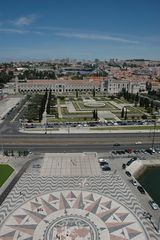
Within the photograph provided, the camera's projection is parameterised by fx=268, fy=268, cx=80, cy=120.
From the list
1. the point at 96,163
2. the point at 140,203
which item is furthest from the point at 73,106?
the point at 140,203

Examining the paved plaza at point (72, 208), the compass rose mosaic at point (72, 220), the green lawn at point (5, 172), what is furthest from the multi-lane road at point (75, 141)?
the compass rose mosaic at point (72, 220)

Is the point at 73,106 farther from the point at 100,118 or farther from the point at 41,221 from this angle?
the point at 41,221

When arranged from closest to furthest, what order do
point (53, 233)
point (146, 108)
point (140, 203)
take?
Result: point (53, 233)
point (140, 203)
point (146, 108)

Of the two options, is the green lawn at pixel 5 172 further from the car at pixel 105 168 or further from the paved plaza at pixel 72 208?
the car at pixel 105 168

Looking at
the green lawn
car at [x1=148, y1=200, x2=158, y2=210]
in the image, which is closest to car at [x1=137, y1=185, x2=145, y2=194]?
car at [x1=148, y1=200, x2=158, y2=210]

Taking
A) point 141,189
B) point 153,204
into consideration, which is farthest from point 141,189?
point 153,204

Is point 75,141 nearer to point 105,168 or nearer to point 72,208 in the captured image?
point 105,168

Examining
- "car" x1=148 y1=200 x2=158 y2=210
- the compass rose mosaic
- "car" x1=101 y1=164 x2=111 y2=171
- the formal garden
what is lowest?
the formal garden

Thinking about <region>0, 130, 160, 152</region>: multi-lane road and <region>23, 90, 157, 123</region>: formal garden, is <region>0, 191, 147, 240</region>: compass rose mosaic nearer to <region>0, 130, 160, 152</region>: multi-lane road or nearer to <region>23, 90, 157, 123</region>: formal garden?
<region>0, 130, 160, 152</region>: multi-lane road
